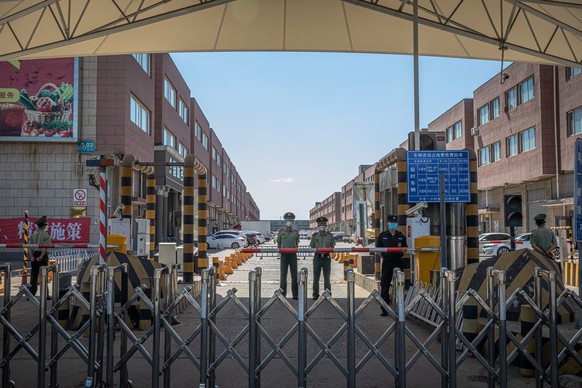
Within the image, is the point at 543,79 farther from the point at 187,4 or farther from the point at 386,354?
the point at 386,354

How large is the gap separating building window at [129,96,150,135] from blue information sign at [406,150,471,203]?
68.7ft

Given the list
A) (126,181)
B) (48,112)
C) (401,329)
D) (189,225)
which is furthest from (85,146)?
(401,329)

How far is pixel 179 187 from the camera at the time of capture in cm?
3956

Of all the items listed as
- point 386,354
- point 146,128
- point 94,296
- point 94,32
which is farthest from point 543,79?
point 94,296

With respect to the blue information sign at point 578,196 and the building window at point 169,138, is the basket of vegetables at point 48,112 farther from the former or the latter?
the blue information sign at point 578,196

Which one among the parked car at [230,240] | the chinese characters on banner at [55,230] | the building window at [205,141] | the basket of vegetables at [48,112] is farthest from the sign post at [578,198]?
the building window at [205,141]

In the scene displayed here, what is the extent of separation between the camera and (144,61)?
32.4 metres

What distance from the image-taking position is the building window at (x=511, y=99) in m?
40.6

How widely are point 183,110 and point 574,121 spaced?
31034 mm

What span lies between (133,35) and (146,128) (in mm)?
17490

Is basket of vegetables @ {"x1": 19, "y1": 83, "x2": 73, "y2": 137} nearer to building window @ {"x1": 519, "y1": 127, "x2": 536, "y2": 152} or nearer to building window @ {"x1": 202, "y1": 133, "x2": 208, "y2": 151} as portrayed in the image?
building window @ {"x1": 519, "y1": 127, "x2": 536, "y2": 152}

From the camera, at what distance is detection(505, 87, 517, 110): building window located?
133 feet

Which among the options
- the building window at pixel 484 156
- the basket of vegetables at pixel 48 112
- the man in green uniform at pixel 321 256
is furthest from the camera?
the building window at pixel 484 156

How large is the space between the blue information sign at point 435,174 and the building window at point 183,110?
36.8 meters
